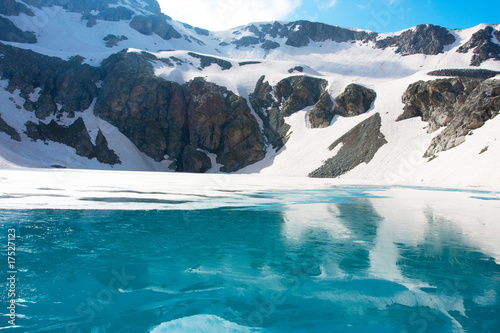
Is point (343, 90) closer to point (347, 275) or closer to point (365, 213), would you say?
point (365, 213)

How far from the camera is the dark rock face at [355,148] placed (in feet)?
163

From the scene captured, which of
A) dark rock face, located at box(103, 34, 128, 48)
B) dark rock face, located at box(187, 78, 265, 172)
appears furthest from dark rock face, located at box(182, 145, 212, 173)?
dark rock face, located at box(103, 34, 128, 48)

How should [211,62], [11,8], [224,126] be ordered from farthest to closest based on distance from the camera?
1. [11,8]
2. [211,62]
3. [224,126]

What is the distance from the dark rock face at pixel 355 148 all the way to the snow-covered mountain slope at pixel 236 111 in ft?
0.89

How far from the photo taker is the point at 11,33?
97688 millimetres

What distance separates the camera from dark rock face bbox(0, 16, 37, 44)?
96.1 meters

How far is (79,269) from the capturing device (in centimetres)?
591

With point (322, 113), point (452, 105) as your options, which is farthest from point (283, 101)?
point (452, 105)

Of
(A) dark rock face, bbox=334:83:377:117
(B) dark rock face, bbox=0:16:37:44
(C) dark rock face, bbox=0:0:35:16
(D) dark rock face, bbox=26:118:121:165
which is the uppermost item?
(C) dark rock face, bbox=0:0:35:16

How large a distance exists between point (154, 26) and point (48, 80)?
8354 centimetres

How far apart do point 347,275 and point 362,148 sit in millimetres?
48856

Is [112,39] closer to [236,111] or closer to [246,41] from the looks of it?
[246,41]

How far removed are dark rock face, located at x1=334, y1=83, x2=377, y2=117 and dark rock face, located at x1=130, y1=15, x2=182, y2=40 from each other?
4293 inches

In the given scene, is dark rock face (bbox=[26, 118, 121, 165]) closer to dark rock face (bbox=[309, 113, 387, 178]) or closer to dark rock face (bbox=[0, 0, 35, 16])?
dark rock face (bbox=[309, 113, 387, 178])
